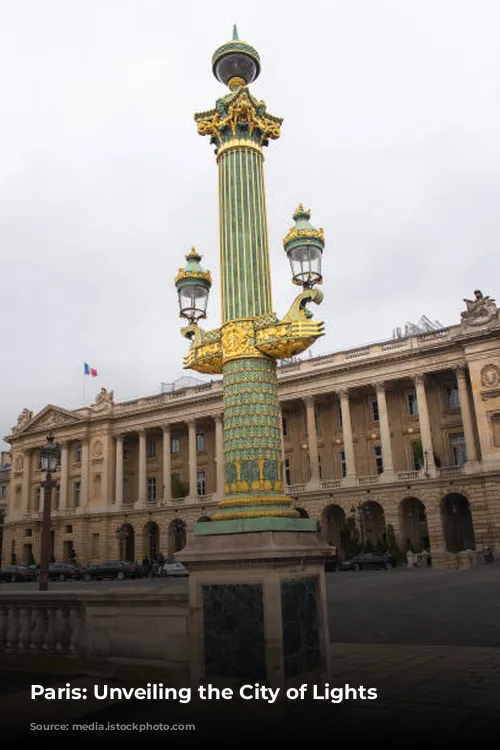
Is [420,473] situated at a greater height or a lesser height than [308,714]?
greater

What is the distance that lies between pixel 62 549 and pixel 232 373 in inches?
2381

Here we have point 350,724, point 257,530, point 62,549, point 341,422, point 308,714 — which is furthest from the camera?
point 62,549

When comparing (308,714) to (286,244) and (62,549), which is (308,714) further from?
(62,549)

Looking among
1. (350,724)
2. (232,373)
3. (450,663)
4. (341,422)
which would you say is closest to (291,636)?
(350,724)

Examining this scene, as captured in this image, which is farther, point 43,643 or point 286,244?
point 286,244

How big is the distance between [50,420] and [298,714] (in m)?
66.4

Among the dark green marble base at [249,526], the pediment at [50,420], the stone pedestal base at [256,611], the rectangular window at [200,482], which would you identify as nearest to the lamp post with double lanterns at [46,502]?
the dark green marble base at [249,526]

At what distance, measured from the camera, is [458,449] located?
48094 millimetres

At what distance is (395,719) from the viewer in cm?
587

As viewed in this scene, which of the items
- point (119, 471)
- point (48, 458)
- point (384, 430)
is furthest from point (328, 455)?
point (48, 458)

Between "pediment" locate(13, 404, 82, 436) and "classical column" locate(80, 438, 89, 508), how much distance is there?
2.73 m

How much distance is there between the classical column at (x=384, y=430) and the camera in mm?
48188

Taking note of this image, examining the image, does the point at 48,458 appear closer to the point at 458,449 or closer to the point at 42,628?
the point at 42,628

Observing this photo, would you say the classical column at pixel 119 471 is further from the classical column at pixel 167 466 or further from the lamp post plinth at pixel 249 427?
the lamp post plinth at pixel 249 427
